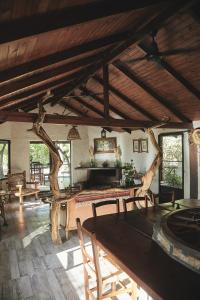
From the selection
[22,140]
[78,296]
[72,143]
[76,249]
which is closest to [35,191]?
[22,140]

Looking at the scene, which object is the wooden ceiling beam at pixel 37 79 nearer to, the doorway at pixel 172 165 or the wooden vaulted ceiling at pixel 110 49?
the wooden vaulted ceiling at pixel 110 49

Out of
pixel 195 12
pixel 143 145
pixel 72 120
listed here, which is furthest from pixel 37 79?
pixel 143 145

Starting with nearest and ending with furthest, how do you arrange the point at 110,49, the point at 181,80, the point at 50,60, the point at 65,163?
the point at 50,60, the point at 110,49, the point at 181,80, the point at 65,163

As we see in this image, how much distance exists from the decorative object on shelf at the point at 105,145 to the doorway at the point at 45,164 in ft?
4.56

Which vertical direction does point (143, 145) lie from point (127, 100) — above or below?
below

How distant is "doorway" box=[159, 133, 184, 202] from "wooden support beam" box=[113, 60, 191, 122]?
3.36 feet

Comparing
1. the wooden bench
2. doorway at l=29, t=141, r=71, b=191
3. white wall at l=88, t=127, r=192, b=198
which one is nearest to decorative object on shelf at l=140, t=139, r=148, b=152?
white wall at l=88, t=127, r=192, b=198

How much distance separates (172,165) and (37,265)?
6.25 m

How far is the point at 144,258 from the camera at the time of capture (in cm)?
206

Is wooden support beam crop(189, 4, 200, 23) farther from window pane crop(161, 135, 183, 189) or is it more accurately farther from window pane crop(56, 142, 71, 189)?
window pane crop(56, 142, 71, 189)

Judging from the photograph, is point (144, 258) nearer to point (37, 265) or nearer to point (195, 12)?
point (37, 265)

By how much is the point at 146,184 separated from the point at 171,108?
298 centimetres

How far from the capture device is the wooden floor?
3.50m

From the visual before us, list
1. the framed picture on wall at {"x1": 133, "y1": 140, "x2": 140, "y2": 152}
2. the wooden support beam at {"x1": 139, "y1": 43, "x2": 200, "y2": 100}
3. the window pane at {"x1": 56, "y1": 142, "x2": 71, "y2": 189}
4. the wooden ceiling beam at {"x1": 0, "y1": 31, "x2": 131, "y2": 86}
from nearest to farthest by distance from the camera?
the wooden ceiling beam at {"x1": 0, "y1": 31, "x2": 131, "y2": 86}
the wooden support beam at {"x1": 139, "y1": 43, "x2": 200, "y2": 100}
the framed picture on wall at {"x1": 133, "y1": 140, "x2": 140, "y2": 152}
the window pane at {"x1": 56, "y1": 142, "x2": 71, "y2": 189}
